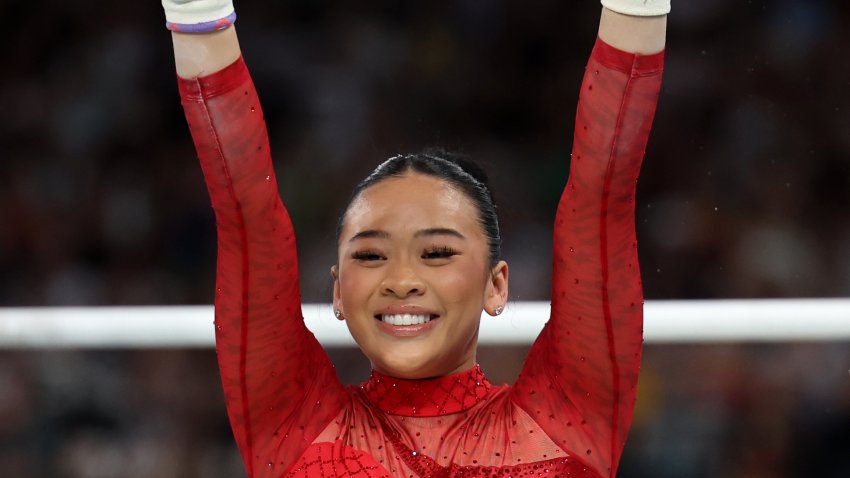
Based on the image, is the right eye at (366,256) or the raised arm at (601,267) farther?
A: the right eye at (366,256)

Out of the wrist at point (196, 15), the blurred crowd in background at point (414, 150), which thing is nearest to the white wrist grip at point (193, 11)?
the wrist at point (196, 15)

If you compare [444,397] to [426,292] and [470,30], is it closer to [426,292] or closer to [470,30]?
[426,292]

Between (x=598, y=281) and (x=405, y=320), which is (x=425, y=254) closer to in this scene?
(x=405, y=320)

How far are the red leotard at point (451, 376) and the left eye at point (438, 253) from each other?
136 mm

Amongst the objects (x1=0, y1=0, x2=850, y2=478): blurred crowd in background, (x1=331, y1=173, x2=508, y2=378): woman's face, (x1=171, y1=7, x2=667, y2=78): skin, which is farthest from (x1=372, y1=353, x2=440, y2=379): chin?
(x1=0, y1=0, x2=850, y2=478): blurred crowd in background

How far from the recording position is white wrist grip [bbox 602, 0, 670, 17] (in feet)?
3.96

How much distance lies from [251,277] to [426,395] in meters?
0.28

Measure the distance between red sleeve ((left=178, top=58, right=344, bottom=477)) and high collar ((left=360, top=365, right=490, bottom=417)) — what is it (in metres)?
0.06

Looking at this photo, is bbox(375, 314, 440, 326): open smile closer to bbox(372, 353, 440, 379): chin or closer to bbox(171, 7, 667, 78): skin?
bbox(372, 353, 440, 379): chin

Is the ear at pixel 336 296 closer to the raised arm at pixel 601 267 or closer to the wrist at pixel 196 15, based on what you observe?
the raised arm at pixel 601 267

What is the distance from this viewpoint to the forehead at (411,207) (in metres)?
1.41

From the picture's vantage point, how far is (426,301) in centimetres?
138

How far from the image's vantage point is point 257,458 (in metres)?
1.41

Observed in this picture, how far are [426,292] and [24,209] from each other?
77.6 inches
